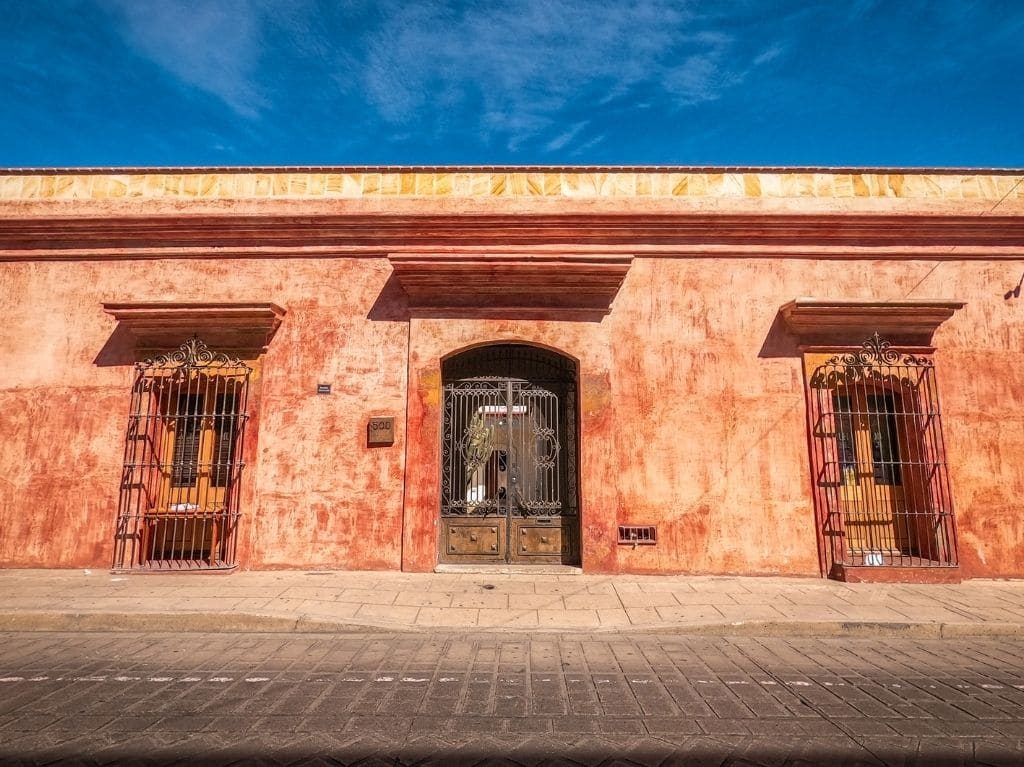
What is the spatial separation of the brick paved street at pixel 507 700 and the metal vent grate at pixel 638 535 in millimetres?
2222

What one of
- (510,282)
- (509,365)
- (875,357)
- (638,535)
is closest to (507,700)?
(638,535)

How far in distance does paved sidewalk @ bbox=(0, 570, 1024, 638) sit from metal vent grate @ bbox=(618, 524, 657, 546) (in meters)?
0.43

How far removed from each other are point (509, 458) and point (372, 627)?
307 centimetres

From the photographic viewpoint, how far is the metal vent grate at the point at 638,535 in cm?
724

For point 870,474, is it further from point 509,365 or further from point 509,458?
point 509,365

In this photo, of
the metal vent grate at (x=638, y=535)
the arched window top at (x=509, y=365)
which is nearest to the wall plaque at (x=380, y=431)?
the arched window top at (x=509, y=365)

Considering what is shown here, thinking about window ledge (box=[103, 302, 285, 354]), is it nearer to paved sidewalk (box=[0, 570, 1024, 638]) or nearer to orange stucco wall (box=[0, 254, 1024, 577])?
orange stucco wall (box=[0, 254, 1024, 577])

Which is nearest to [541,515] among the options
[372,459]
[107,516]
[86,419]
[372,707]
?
[372,459]

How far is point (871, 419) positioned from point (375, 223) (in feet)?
23.6

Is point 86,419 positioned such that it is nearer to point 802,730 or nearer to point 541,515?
point 541,515

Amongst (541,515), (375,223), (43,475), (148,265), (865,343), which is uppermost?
(375,223)

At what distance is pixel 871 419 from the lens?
7.86m

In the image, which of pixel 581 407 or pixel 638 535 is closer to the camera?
pixel 638 535

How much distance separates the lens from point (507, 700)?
3574 mm
